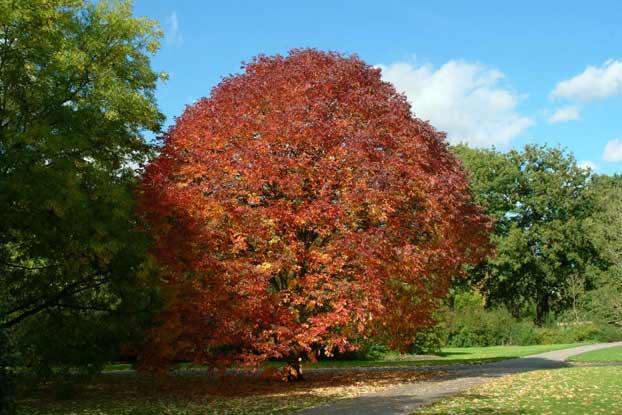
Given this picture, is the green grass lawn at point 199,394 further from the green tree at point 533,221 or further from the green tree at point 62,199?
→ the green tree at point 533,221

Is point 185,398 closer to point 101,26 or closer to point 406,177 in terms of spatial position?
point 406,177

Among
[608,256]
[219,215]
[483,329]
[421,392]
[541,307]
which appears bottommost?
[421,392]

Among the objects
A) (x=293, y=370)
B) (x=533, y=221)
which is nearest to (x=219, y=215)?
(x=293, y=370)

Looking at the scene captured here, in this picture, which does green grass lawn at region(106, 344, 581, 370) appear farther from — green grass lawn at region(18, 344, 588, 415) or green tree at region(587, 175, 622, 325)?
green tree at region(587, 175, 622, 325)

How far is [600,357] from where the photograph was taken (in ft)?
90.7

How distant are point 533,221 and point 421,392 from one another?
41009 mm

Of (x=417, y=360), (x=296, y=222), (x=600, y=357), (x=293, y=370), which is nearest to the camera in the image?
(x=296, y=222)

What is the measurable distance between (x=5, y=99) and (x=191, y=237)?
701cm

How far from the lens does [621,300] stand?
40.3 m

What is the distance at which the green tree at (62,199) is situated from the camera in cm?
1529

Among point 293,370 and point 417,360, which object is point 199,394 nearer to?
point 293,370

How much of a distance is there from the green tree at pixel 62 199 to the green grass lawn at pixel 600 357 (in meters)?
19.9

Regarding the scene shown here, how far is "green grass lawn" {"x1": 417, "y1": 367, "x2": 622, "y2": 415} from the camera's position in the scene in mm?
12773

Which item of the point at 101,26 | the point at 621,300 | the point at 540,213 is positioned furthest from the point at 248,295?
the point at 540,213
